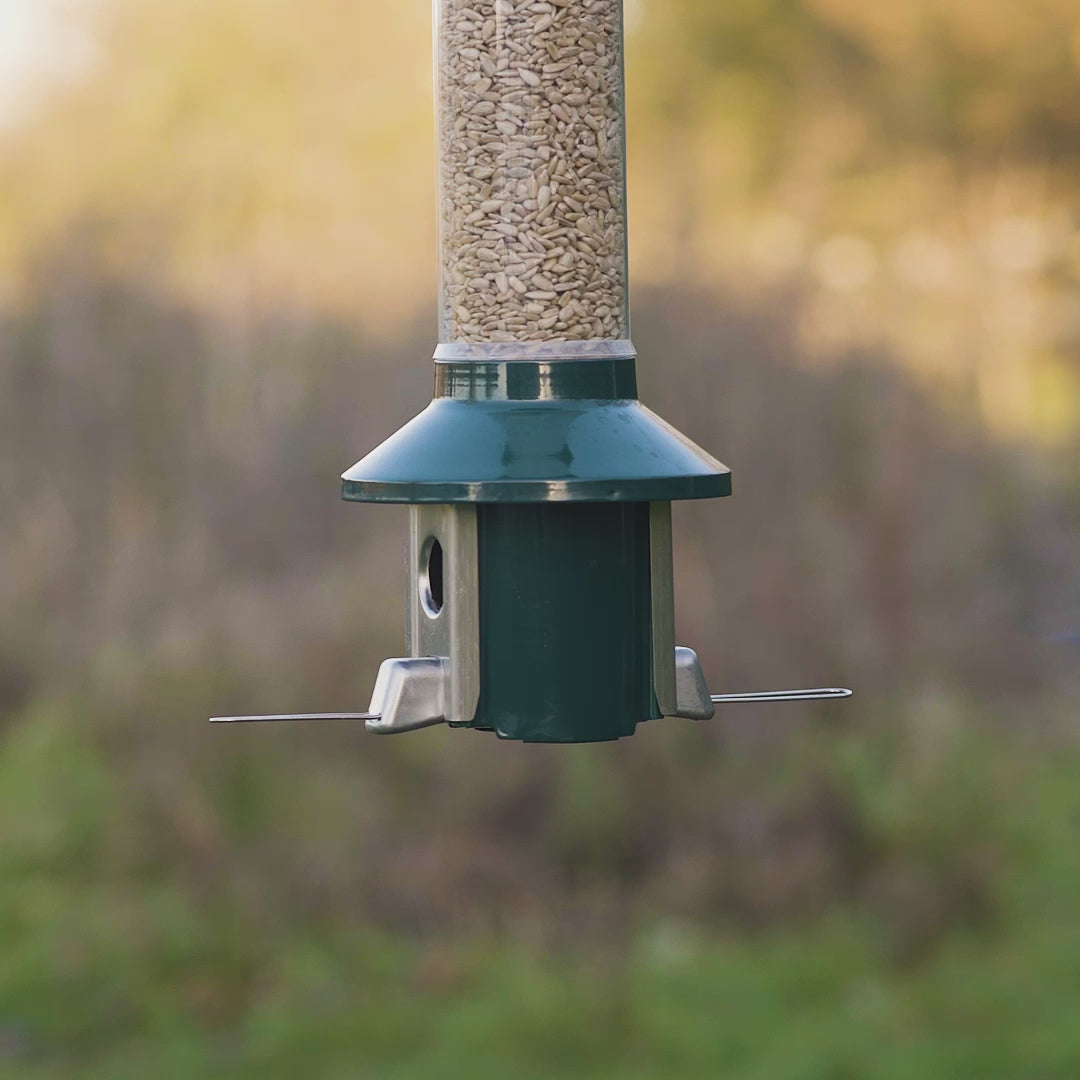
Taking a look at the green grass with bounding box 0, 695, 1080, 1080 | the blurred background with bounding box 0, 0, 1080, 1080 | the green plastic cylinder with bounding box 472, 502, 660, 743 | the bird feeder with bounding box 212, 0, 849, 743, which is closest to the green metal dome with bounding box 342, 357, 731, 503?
the bird feeder with bounding box 212, 0, 849, 743

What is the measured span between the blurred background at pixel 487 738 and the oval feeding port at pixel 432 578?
4.21 meters

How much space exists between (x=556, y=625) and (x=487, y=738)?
16.6ft

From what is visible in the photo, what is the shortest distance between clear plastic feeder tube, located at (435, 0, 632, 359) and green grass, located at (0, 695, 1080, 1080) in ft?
14.9

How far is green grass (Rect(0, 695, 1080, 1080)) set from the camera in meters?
7.23

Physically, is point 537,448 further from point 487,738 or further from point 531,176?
point 487,738

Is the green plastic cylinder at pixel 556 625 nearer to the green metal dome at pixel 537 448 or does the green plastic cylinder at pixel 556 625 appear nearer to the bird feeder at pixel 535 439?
the bird feeder at pixel 535 439

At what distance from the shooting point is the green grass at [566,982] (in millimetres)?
7230

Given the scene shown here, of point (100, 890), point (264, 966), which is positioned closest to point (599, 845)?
point (264, 966)

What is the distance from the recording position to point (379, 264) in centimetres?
976

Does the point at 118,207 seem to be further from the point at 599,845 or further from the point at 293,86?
the point at 599,845

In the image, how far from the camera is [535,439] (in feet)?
9.48

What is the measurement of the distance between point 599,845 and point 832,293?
282 cm

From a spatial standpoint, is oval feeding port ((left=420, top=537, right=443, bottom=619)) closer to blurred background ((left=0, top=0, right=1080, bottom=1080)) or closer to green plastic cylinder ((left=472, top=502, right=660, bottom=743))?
green plastic cylinder ((left=472, top=502, right=660, bottom=743))

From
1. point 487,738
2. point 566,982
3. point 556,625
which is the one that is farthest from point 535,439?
point 487,738
